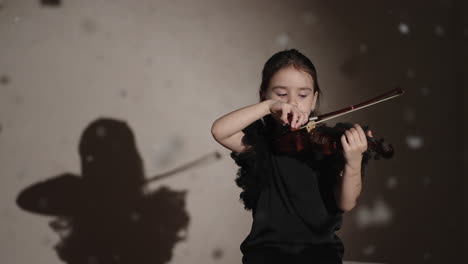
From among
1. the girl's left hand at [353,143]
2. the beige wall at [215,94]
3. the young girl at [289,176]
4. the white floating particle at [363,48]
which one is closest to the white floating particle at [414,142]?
the beige wall at [215,94]

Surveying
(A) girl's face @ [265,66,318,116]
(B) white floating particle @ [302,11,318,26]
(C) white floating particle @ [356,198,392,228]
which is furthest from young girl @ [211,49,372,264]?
(C) white floating particle @ [356,198,392,228]

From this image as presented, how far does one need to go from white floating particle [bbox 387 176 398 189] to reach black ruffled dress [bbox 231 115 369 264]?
0.81 meters

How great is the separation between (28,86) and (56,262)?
1.86ft

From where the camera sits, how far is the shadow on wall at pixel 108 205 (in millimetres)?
1521

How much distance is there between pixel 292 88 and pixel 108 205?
816 mm

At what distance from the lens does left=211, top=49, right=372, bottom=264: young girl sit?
981 mm

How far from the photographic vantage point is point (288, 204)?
1059 mm

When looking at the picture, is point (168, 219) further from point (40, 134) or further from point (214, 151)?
point (40, 134)

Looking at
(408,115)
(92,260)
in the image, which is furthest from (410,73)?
(92,260)

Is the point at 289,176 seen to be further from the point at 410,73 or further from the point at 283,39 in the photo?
the point at 410,73

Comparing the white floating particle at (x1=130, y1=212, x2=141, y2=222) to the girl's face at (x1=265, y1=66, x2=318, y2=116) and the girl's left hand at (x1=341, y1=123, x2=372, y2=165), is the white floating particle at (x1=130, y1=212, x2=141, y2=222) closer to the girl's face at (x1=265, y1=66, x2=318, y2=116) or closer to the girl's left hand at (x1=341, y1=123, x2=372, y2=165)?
the girl's face at (x1=265, y1=66, x2=318, y2=116)

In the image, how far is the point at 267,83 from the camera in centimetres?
112

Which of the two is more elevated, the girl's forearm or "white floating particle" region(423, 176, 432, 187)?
the girl's forearm

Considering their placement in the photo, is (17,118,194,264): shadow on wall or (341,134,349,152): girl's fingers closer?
(341,134,349,152): girl's fingers
